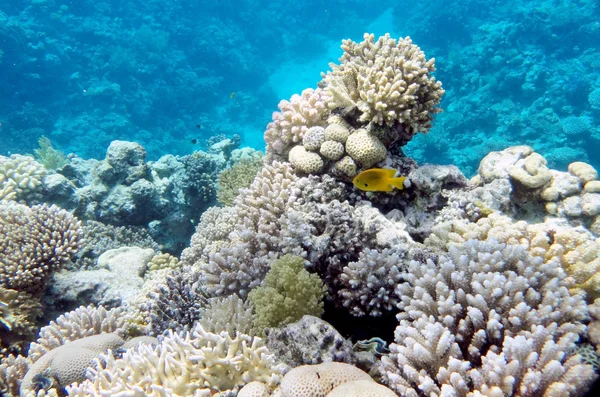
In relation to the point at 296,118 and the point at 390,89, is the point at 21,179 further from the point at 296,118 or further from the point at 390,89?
the point at 390,89

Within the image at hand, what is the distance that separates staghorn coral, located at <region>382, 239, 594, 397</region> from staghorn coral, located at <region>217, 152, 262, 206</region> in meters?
4.70

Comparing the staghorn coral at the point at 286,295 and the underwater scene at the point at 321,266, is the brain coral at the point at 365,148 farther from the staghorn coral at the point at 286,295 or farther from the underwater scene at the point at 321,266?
the staghorn coral at the point at 286,295

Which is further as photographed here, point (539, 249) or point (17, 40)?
point (17, 40)

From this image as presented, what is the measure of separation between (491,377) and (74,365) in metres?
3.62

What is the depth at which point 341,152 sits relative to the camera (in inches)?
183

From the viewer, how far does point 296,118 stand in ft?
16.7

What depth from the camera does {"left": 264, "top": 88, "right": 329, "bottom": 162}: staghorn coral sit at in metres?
5.12

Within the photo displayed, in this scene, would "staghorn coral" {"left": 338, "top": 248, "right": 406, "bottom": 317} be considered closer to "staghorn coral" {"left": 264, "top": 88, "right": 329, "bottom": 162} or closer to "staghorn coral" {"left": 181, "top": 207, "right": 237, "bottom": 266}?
"staghorn coral" {"left": 264, "top": 88, "right": 329, "bottom": 162}

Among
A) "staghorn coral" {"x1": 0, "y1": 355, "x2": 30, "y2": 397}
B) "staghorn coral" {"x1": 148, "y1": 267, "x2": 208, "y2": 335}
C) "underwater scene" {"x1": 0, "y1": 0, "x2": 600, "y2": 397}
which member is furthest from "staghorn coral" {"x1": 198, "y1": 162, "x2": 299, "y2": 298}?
"staghorn coral" {"x1": 0, "y1": 355, "x2": 30, "y2": 397}

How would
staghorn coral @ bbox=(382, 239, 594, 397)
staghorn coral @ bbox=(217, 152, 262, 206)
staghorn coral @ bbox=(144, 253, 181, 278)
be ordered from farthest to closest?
1. staghorn coral @ bbox=(217, 152, 262, 206)
2. staghorn coral @ bbox=(144, 253, 181, 278)
3. staghorn coral @ bbox=(382, 239, 594, 397)

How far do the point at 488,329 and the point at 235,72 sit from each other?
3844cm

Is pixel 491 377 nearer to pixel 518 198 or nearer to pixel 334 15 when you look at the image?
pixel 518 198

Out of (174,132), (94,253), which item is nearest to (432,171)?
(94,253)

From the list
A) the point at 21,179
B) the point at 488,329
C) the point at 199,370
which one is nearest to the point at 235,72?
the point at 21,179
